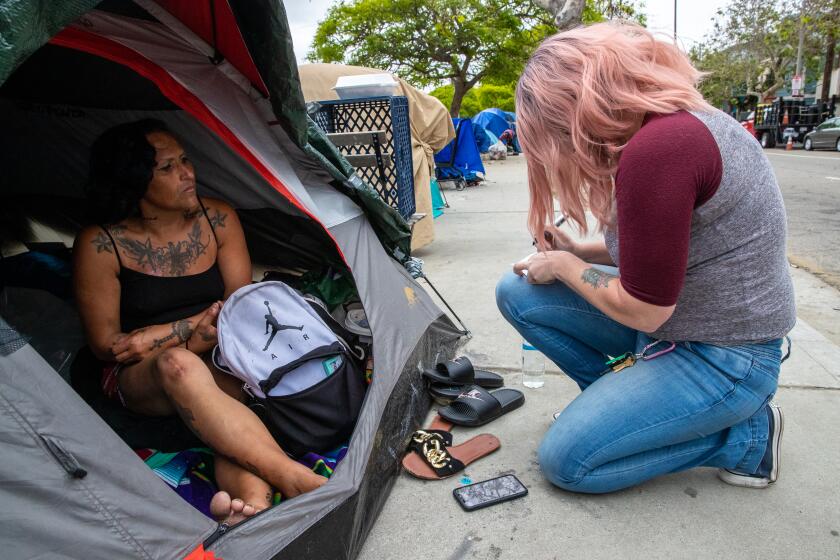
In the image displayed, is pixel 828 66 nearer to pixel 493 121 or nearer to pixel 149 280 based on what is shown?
pixel 493 121

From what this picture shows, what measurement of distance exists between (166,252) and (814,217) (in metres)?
6.91

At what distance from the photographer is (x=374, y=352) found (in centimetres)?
208

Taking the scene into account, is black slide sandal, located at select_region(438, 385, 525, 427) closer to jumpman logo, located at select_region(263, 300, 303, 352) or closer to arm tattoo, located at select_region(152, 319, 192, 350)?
jumpman logo, located at select_region(263, 300, 303, 352)

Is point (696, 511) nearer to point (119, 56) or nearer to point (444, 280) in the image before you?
point (119, 56)

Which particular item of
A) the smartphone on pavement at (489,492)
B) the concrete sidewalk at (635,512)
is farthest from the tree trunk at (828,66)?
the smartphone on pavement at (489,492)

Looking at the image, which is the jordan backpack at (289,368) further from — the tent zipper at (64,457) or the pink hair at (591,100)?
the pink hair at (591,100)

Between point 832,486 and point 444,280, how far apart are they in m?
2.86

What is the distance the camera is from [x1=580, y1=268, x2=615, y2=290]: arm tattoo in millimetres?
1702

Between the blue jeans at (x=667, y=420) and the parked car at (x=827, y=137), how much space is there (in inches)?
729

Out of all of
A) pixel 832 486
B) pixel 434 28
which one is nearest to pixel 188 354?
pixel 832 486

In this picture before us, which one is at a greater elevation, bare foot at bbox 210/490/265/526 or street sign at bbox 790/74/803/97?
bare foot at bbox 210/490/265/526

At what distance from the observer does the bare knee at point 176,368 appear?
1758 mm

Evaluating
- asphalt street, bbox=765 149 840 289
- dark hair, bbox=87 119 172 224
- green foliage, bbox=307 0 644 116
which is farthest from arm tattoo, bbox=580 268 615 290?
green foliage, bbox=307 0 644 116

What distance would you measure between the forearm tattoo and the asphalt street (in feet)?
13.3
